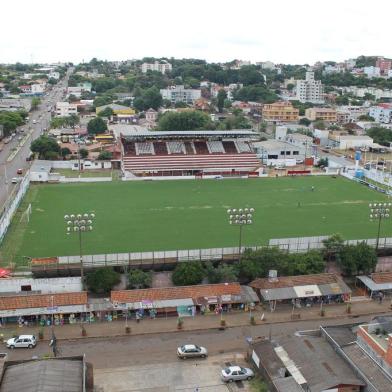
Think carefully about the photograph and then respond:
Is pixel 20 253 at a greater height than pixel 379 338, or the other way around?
pixel 379 338

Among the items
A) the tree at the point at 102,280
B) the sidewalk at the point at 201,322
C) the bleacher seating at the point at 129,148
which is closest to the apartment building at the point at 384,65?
the bleacher seating at the point at 129,148

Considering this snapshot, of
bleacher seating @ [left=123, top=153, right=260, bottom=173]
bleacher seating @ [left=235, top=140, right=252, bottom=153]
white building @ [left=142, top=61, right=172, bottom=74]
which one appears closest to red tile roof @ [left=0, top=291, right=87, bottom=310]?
bleacher seating @ [left=123, top=153, right=260, bottom=173]

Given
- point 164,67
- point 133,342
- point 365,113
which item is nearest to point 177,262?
point 133,342

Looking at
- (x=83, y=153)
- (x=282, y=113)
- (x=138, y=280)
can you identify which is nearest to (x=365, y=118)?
(x=282, y=113)

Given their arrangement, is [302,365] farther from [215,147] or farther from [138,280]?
[215,147]

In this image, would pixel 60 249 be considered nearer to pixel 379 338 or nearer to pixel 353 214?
pixel 379 338

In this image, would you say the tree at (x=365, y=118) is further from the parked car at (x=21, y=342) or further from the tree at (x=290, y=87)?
the parked car at (x=21, y=342)

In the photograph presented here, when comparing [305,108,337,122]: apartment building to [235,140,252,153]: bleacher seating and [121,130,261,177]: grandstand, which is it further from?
[235,140,252,153]: bleacher seating
